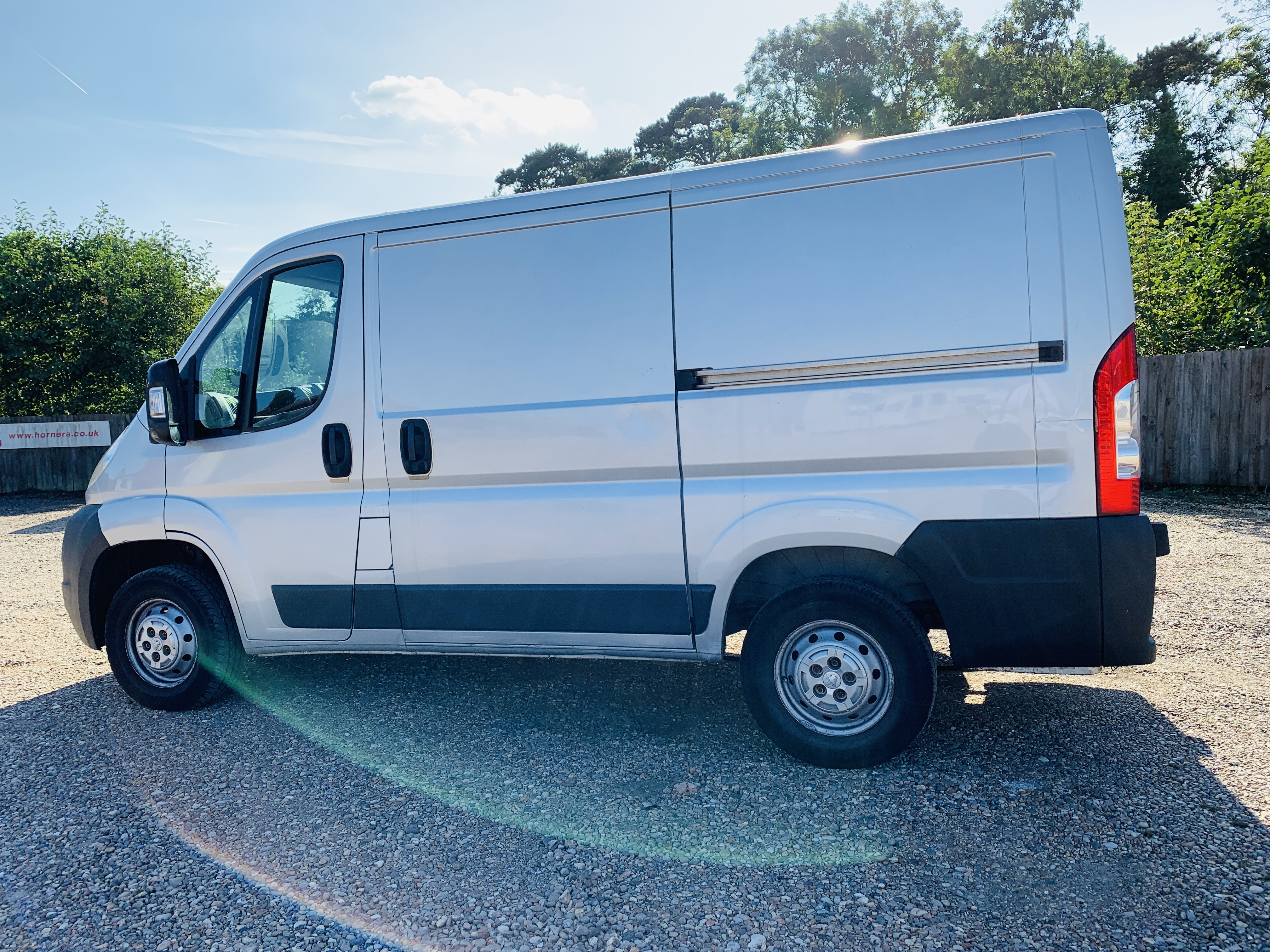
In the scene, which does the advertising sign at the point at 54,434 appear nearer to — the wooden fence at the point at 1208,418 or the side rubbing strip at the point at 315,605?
the side rubbing strip at the point at 315,605

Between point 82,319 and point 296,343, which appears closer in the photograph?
point 296,343

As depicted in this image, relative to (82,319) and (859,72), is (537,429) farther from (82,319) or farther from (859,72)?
(859,72)

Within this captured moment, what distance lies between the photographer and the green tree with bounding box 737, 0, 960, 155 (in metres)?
33.5

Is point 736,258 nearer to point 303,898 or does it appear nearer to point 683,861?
point 683,861

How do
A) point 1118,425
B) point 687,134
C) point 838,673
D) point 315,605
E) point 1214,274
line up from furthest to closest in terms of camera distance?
point 687,134
point 1214,274
point 315,605
point 838,673
point 1118,425

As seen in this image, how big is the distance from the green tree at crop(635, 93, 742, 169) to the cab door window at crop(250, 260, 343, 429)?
38.0 meters

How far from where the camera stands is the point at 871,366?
329 centimetres

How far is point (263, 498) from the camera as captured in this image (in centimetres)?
419

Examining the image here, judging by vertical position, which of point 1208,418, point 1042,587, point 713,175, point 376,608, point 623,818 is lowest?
point 623,818

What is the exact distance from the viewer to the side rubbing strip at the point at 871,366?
3129mm

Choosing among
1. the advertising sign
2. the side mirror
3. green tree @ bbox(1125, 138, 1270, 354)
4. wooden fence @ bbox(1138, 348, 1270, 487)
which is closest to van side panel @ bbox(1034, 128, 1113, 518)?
the side mirror

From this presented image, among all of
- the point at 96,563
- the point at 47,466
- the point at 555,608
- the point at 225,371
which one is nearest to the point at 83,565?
the point at 96,563

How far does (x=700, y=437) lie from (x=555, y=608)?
1.02 metres

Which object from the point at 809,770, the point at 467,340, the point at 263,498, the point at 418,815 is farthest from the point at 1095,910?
the point at 263,498
